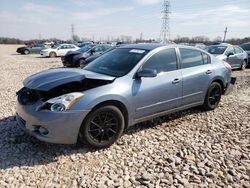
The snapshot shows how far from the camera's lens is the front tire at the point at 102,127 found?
12.9ft

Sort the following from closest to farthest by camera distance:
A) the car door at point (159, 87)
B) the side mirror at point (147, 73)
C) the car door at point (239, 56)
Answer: the side mirror at point (147, 73)
the car door at point (159, 87)
the car door at point (239, 56)

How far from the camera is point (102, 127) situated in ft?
13.4

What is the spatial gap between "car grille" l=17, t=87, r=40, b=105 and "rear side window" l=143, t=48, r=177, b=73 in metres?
1.90

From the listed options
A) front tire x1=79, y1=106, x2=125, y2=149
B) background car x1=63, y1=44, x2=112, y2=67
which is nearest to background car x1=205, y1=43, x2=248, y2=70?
background car x1=63, y1=44, x2=112, y2=67

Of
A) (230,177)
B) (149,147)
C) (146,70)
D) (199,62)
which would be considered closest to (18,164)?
(149,147)

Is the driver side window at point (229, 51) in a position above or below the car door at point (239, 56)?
above

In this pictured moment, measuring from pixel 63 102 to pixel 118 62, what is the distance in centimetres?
155

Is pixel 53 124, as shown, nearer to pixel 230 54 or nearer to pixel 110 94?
pixel 110 94

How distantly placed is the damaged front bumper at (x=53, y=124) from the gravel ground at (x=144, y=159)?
37cm

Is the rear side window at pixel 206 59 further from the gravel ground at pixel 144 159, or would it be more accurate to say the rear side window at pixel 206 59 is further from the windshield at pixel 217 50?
the windshield at pixel 217 50

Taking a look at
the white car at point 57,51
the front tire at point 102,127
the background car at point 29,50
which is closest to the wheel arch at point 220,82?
the front tire at point 102,127

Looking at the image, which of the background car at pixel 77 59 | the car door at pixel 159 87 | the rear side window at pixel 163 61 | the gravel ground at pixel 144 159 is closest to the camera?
the gravel ground at pixel 144 159

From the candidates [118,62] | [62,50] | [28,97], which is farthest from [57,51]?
[28,97]

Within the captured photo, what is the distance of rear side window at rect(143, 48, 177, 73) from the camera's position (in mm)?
4746
